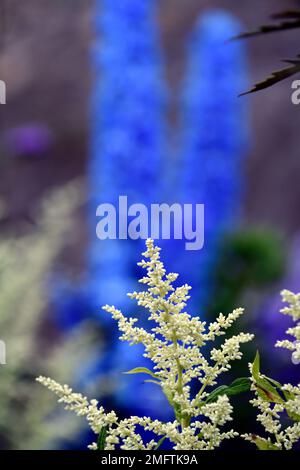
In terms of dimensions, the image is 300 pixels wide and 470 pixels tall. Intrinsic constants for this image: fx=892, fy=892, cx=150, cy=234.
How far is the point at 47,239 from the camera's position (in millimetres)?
1806

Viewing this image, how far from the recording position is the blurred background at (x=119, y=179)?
5.80 feet

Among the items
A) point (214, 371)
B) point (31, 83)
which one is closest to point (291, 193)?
point (31, 83)

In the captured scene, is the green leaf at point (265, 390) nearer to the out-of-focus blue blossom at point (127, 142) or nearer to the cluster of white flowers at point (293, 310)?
the cluster of white flowers at point (293, 310)

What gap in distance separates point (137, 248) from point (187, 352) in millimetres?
1696

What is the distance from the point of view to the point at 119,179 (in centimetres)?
218

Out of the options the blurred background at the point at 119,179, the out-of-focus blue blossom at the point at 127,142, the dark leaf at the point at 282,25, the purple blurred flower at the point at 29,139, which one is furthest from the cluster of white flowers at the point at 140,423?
the purple blurred flower at the point at 29,139

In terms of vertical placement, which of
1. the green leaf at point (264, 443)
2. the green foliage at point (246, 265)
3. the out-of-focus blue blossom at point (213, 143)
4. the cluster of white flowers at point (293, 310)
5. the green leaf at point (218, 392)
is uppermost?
the out-of-focus blue blossom at point (213, 143)

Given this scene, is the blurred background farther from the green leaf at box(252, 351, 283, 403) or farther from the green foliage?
the green leaf at box(252, 351, 283, 403)

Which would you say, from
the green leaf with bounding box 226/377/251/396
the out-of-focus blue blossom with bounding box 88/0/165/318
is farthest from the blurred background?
the green leaf with bounding box 226/377/251/396

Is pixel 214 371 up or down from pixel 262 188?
down

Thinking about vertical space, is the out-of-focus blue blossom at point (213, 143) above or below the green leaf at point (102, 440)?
above

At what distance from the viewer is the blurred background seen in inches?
69.6
